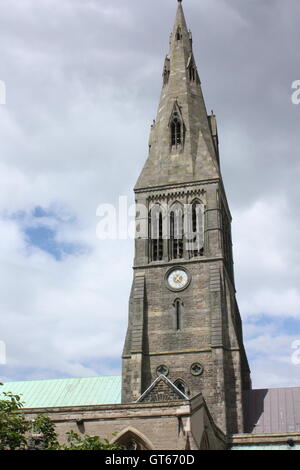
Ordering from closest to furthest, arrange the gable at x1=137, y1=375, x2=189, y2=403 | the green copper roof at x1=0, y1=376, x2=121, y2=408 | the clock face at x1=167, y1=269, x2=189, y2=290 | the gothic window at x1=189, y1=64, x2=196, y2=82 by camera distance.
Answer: the gable at x1=137, y1=375, x2=189, y2=403, the clock face at x1=167, y1=269, x2=189, y2=290, the green copper roof at x1=0, y1=376, x2=121, y2=408, the gothic window at x1=189, y1=64, x2=196, y2=82

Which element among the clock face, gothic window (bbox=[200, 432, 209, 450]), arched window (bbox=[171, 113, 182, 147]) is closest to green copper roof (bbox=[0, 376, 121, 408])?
the clock face

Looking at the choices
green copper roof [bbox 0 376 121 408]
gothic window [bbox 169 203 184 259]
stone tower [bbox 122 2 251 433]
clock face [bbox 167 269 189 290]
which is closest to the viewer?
stone tower [bbox 122 2 251 433]

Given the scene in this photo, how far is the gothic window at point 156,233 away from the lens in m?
40.8

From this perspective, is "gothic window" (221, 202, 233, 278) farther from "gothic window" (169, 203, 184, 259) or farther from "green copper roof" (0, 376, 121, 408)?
"green copper roof" (0, 376, 121, 408)

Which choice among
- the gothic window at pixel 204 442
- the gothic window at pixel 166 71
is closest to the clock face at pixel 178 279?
the gothic window at pixel 204 442

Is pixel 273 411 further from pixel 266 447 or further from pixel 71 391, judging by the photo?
pixel 71 391

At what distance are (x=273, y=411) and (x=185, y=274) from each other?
10.4 m

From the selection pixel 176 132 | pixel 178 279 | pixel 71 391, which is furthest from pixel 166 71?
pixel 71 391

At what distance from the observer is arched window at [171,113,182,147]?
4494cm

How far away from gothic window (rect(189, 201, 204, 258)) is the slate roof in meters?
10.1

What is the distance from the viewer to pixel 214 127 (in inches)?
1905
